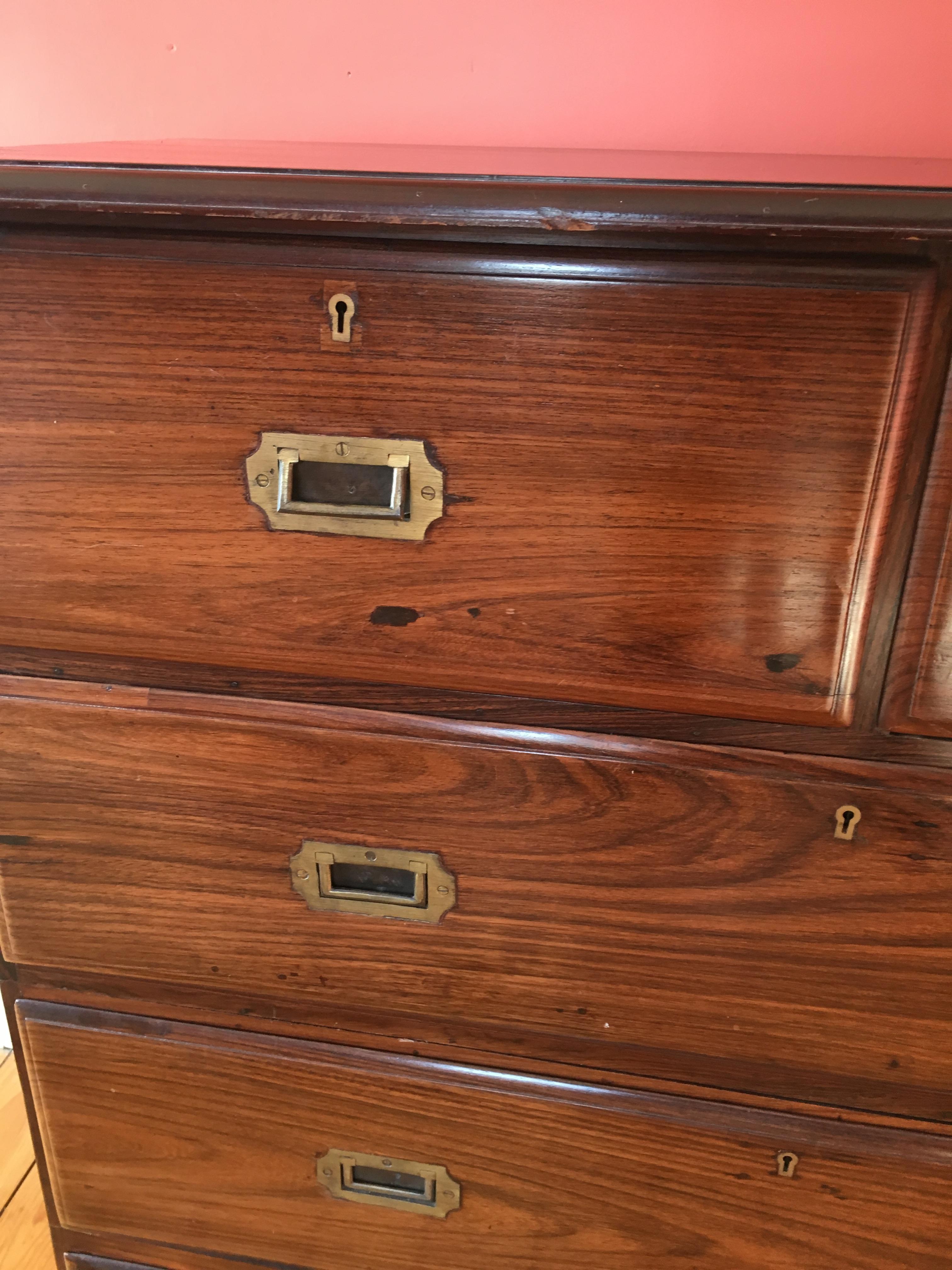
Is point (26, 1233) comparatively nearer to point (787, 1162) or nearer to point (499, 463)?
point (787, 1162)

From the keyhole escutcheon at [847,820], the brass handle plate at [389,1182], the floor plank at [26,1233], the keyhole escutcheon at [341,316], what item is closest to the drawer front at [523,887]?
the keyhole escutcheon at [847,820]

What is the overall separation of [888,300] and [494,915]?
453mm

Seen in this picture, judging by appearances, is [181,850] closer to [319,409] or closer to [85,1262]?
[319,409]

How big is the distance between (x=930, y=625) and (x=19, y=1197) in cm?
112

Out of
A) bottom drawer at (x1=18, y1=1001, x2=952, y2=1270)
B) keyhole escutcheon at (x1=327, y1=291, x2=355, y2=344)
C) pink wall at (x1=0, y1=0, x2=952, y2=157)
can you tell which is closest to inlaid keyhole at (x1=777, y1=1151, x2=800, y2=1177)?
bottom drawer at (x1=18, y1=1001, x2=952, y2=1270)

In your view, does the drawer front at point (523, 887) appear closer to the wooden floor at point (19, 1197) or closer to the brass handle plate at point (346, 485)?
the brass handle plate at point (346, 485)

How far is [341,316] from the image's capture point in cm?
54

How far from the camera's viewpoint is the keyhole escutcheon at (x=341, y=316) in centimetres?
54

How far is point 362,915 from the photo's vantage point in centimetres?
68

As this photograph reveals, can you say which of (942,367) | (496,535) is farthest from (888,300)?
(496,535)

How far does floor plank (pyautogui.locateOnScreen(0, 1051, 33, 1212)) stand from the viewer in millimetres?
1071

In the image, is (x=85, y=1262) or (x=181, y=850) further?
(x=85, y=1262)

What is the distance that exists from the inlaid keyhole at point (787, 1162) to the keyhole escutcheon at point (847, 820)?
0.81 feet

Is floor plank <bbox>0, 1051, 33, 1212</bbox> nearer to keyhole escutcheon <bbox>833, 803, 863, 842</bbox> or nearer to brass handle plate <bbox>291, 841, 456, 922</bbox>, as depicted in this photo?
Answer: brass handle plate <bbox>291, 841, 456, 922</bbox>
